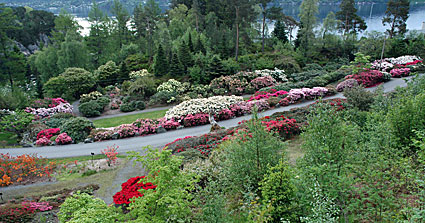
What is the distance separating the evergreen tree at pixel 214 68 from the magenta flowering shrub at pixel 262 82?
13.0 feet

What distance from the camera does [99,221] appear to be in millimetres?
5305

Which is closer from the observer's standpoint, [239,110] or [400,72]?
[239,110]

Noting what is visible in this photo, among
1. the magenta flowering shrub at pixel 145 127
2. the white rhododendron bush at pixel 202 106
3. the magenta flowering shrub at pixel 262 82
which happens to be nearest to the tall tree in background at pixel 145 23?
the magenta flowering shrub at pixel 262 82

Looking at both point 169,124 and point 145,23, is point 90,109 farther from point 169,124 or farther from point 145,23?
point 145,23

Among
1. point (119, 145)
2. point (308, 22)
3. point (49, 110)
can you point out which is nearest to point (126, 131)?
point (119, 145)

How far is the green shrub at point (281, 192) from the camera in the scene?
6.15m

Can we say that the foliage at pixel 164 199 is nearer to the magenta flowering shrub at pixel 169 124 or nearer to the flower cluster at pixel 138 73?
the magenta flowering shrub at pixel 169 124

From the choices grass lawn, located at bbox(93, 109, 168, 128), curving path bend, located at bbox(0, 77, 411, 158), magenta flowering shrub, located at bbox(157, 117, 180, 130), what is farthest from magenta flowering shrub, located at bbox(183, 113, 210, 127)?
grass lawn, located at bbox(93, 109, 168, 128)

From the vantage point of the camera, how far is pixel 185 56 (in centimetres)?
3073

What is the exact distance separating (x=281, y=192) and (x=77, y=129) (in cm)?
1560

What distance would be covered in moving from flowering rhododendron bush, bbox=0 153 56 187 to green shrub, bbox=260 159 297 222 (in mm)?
10761

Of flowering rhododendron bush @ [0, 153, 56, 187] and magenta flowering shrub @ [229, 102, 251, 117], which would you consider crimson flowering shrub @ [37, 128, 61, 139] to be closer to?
flowering rhododendron bush @ [0, 153, 56, 187]

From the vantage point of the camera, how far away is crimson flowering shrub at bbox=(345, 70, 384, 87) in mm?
22558

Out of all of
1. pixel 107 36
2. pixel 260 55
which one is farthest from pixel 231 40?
pixel 107 36
